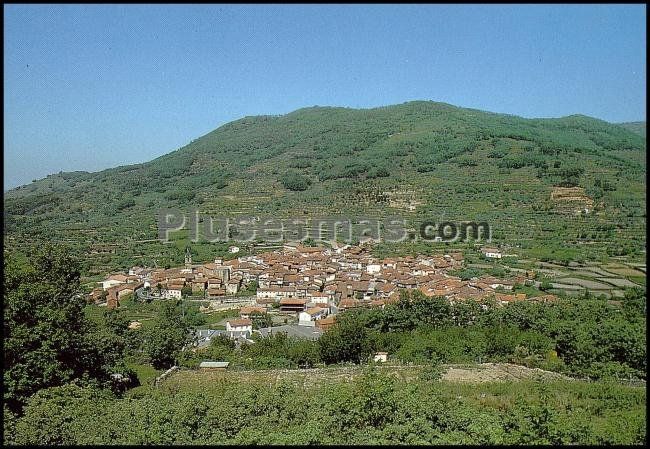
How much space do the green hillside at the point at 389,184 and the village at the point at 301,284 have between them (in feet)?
12.3

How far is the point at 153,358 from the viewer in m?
11.0

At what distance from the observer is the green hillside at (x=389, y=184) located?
26.2m

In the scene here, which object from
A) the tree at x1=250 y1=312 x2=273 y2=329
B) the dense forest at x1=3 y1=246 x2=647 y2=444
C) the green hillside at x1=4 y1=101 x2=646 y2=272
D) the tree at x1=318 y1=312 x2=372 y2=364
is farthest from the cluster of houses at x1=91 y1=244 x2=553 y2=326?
the tree at x1=318 y1=312 x2=372 y2=364

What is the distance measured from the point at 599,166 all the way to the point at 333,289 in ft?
73.3

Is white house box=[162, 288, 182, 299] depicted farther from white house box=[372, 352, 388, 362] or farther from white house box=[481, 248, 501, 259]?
white house box=[481, 248, 501, 259]

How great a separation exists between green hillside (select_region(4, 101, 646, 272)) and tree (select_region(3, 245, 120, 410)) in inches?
725

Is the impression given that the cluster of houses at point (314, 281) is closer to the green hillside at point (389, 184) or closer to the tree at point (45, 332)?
the green hillside at point (389, 184)

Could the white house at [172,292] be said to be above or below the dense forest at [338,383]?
below

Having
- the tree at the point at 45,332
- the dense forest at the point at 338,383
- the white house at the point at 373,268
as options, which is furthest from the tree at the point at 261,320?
the tree at the point at 45,332

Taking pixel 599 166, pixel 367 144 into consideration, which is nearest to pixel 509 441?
pixel 599 166

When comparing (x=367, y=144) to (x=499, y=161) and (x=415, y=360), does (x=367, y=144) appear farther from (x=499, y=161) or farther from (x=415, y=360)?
(x=415, y=360)

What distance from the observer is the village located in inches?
701

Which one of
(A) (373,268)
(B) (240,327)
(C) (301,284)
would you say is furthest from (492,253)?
(B) (240,327)

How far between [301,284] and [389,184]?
18113 millimetres
